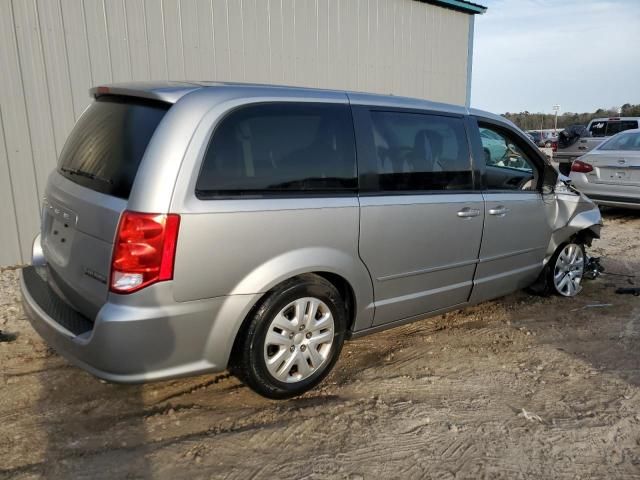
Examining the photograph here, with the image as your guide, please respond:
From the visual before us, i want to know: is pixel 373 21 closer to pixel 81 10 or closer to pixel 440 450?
pixel 81 10

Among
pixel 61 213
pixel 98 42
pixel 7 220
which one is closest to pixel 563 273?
pixel 61 213

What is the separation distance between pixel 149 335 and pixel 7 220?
405 centimetres

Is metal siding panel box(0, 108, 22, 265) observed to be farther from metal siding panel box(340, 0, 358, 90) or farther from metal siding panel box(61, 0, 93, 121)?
metal siding panel box(340, 0, 358, 90)

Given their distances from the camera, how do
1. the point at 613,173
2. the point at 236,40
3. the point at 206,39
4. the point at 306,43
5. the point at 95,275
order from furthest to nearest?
1. the point at 613,173
2. the point at 306,43
3. the point at 236,40
4. the point at 206,39
5. the point at 95,275

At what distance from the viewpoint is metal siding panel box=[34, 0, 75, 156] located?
5.52 metres

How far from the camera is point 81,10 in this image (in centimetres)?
568

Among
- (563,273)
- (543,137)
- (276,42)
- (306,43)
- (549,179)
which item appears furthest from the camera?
(543,137)

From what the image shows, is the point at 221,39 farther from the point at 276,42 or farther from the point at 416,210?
the point at 416,210

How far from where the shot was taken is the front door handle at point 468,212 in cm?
377

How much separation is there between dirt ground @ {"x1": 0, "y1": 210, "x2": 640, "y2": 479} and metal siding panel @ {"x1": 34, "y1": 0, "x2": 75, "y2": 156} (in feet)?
7.75

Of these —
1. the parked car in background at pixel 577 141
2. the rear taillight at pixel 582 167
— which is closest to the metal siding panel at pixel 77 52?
the rear taillight at pixel 582 167

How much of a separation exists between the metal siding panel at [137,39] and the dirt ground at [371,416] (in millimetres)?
3227

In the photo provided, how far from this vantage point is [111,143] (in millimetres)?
2816

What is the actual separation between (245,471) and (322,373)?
0.87 meters
